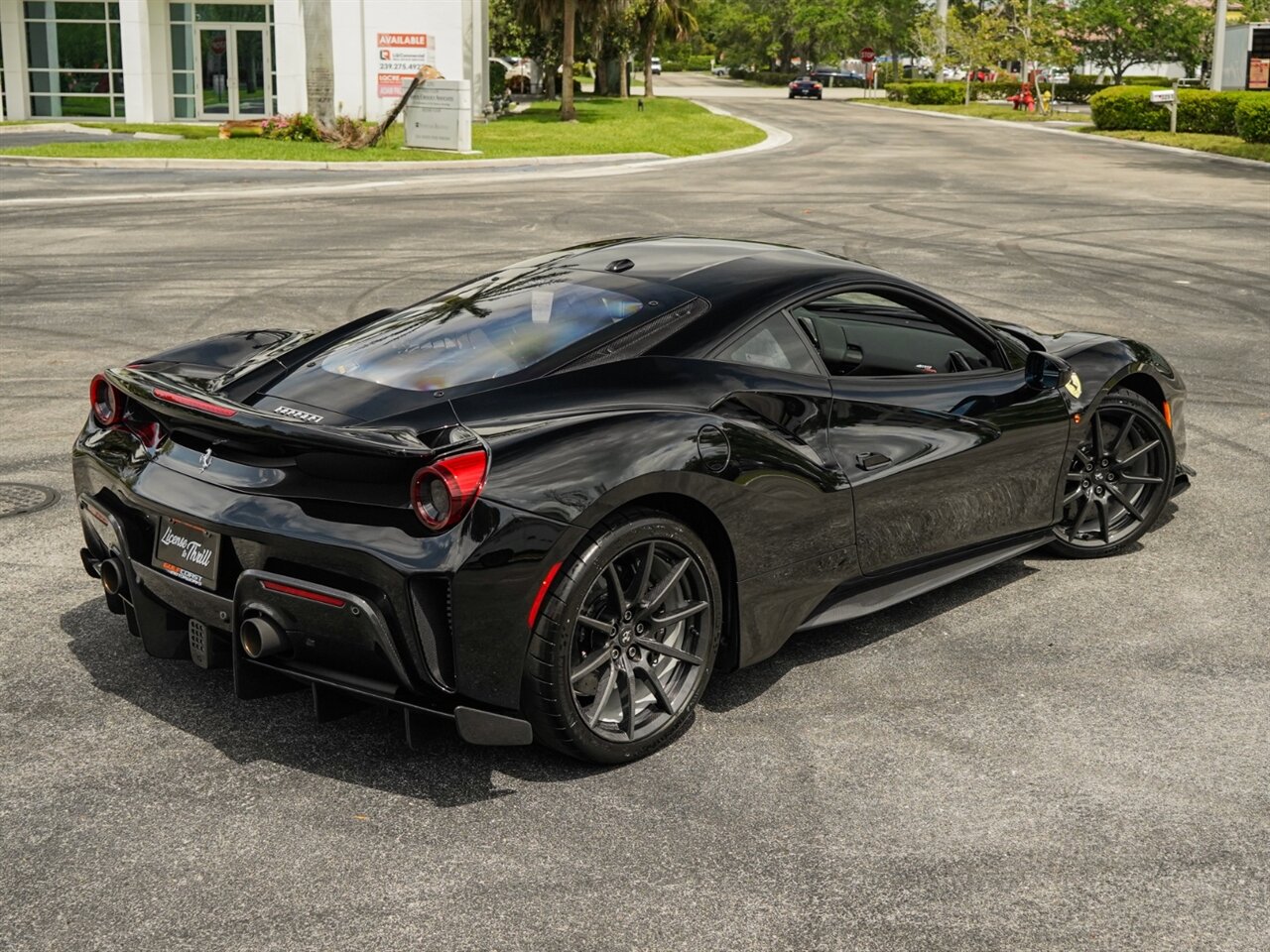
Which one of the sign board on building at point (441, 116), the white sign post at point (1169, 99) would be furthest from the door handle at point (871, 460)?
the white sign post at point (1169, 99)

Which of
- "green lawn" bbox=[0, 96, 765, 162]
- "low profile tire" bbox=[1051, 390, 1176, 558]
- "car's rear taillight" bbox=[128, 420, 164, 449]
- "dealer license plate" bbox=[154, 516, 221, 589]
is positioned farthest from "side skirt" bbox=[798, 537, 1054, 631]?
"green lawn" bbox=[0, 96, 765, 162]

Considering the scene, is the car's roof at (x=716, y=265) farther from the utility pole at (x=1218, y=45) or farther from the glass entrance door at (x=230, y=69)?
the utility pole at (x=1218, y=45)

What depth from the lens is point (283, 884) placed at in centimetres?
379

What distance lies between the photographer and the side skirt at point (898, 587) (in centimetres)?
515

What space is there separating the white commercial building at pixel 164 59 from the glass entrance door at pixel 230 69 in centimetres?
3

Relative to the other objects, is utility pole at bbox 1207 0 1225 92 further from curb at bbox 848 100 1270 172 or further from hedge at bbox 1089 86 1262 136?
curb at bbox 848 100 1270 172

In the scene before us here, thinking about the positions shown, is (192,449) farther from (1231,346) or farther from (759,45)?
(759,45)

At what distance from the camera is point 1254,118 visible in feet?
116

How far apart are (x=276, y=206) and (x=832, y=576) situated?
59.2 ft

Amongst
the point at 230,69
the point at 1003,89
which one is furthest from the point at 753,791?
the point at 1003,89

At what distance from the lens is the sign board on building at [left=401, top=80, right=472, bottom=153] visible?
1272 inches

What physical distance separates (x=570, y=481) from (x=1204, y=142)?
3732 cm

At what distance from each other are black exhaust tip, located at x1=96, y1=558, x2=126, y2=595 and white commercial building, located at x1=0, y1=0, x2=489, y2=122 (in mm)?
37427

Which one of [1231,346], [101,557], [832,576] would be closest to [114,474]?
[101,557]
